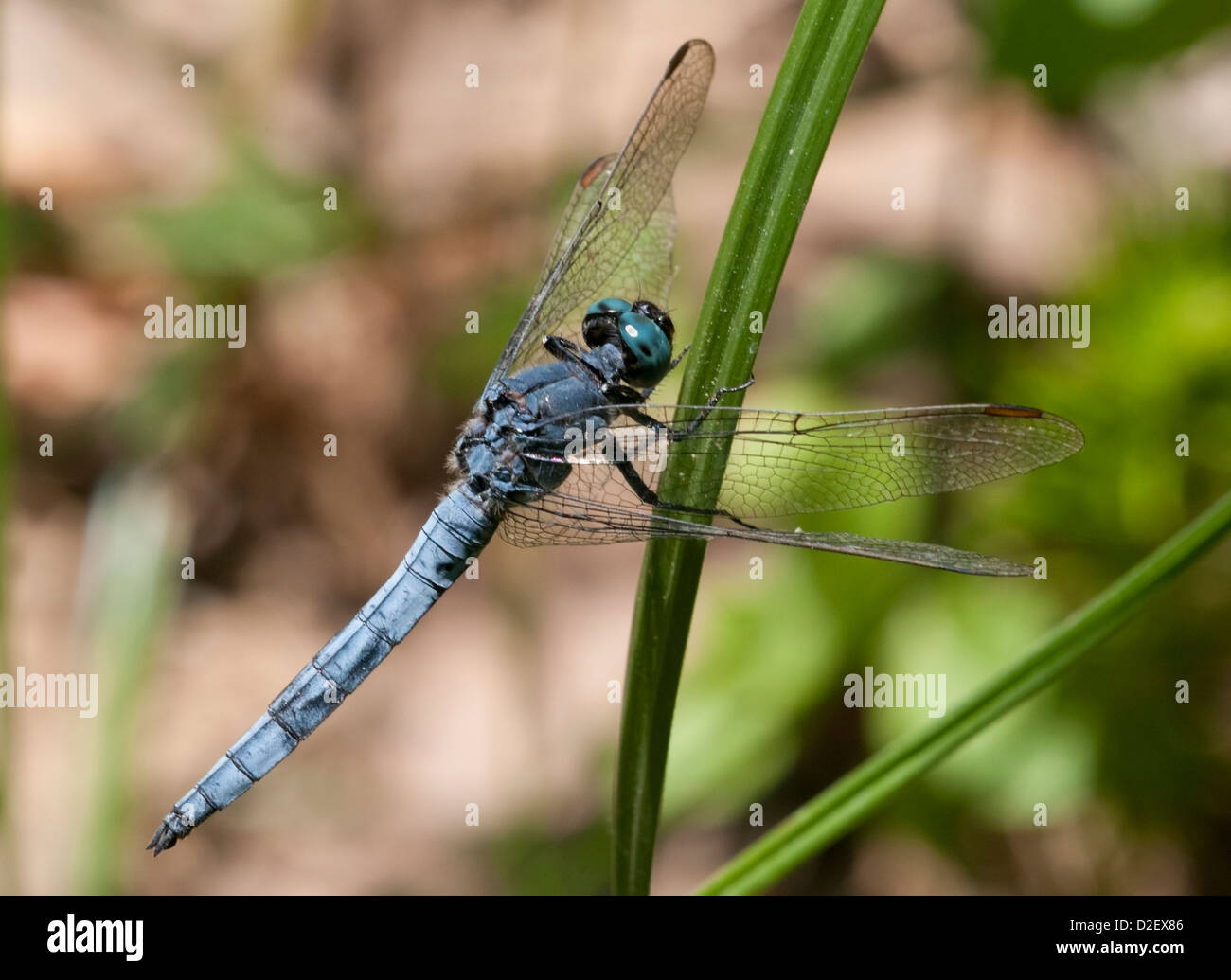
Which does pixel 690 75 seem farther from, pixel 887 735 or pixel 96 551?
pixel 96 551

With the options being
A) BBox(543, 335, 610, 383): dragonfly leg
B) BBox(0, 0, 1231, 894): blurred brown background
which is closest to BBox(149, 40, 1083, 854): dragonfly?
BBox(543, 335, 610, 383): dragonfly leg

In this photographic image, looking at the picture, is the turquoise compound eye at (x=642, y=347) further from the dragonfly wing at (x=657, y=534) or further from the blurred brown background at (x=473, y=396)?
the blurred brown background at (x=473, y=396)

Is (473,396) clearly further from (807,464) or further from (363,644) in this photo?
(807,464)

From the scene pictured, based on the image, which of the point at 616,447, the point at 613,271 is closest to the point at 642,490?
the point at 616,447

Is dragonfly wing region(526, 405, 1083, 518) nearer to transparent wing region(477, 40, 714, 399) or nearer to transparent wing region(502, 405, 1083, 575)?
transparent wing region(502, 405, 1083, 575)

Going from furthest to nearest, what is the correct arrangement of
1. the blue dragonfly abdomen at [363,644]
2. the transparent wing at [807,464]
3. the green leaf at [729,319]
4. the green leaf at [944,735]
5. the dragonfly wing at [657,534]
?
the blue dragonfly abdomen at [363,644]
the transparent wing at [807,464]
the dragonfly wing at [657,534]
the green leaf at [944,735]
the green leaf at [729,319]

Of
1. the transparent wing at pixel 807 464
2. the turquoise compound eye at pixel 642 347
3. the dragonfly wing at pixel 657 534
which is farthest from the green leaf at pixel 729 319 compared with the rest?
the turquoise compound eye at pixel 642 347

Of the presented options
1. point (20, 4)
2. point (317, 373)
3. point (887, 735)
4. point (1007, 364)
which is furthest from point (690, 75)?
point (20, 4)

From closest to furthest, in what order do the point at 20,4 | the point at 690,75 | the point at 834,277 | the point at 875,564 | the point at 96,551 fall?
1. the point at 690,75
2. the point at 875,564
3. the point at 96,551
4. the point at 834,277
5. the point at 20,4
